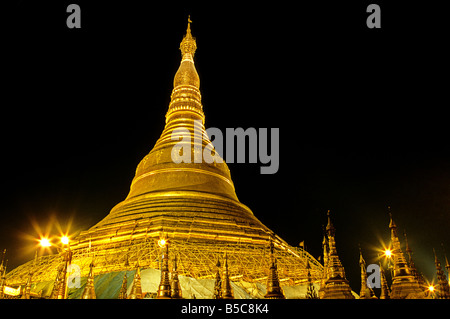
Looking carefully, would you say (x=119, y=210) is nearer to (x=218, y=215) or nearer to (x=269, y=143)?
(x=218, y=215)

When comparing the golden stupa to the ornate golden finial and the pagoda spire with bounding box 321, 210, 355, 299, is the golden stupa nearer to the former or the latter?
the pagoda spire with bounding box 321, 210, 355, 299

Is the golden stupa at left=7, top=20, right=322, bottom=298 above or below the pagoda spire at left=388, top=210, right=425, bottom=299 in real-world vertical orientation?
above

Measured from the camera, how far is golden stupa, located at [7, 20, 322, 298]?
15.7m

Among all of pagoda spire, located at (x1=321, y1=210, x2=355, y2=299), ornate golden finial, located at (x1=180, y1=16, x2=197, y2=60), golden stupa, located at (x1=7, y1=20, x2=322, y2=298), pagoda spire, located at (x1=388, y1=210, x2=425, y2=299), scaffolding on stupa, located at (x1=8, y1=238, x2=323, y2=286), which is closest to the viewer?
pagoda spire, located at (x1=321, y1=210, x2=355, y2=299)

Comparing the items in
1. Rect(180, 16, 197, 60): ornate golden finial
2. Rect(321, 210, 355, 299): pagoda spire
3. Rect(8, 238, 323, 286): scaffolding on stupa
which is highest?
Rect(180, 16, 197, 60): ornate golden finial

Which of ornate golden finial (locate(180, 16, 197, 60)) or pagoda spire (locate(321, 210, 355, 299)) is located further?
ornate golden finial (locate(180, 16, 197, 60))

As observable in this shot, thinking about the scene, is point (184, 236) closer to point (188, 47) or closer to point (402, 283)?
point (402, 283)

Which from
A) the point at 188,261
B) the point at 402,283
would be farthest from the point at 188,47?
the point at 402,283

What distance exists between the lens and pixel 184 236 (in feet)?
57.9

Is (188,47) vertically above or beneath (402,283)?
above

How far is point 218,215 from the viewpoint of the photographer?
19.8 meters

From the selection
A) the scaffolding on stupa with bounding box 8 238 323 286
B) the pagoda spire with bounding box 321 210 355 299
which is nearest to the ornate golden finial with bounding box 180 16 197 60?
the scaffolding on stupa with bounding box 8 238 323 286

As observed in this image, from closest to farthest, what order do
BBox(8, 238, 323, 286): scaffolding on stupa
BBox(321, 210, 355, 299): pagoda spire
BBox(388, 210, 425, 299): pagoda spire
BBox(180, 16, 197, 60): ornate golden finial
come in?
BBox(321, 210, 355, 299): pagoda spire, BBox(388, 210, 425, 299): pagoda spire, BBox(8, 238, 323, 286): scaffolding on stupa, BBox(180, 16, 197, 60): ornate golden finial

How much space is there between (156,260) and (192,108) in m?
14.7
